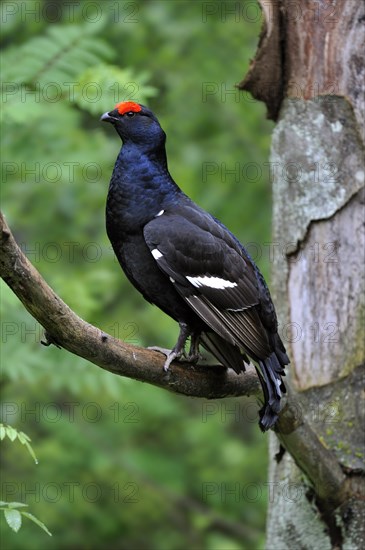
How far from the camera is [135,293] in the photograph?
791 cm

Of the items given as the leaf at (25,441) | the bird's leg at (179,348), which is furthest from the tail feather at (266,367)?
the leaf at (25,441)

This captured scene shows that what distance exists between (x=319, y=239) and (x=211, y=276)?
0.67 metres

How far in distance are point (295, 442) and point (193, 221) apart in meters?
1.10

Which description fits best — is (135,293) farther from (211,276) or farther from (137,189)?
(211,276)

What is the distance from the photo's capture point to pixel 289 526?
4137mm

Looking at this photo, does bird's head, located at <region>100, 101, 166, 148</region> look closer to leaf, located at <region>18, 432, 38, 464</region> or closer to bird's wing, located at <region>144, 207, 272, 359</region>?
bird's wing, located at <region>144, 207, 272, 359</region>

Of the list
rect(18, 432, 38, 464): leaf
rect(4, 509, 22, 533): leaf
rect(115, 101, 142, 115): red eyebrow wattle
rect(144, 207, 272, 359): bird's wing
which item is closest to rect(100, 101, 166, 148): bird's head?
rect(115, 101, 142, 115): red eyebrow wattle

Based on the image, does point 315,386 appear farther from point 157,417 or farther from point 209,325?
point 157,417

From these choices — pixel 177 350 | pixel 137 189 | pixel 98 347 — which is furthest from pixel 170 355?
pixel 137 189

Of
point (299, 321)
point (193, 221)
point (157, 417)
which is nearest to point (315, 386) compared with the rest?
point (299, 321)

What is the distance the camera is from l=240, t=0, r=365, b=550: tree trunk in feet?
13.3

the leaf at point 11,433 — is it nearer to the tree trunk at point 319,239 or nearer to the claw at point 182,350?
the claw at point 182,350

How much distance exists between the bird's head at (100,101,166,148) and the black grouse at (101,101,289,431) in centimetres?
8

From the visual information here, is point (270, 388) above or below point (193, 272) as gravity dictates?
Result: below
